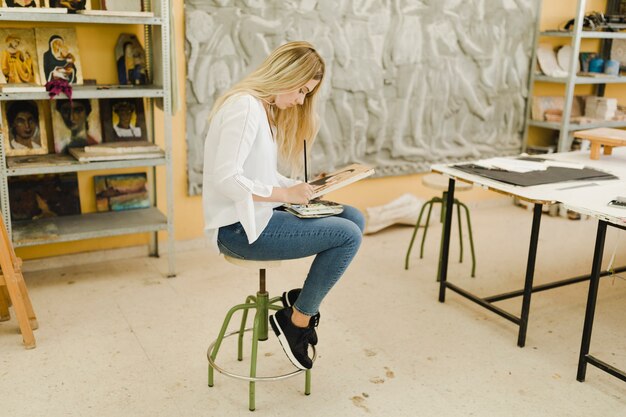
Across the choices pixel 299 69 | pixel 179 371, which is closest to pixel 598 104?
pixel 299 69

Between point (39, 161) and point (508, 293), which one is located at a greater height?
point (39, 161)

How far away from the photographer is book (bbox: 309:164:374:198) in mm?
2283

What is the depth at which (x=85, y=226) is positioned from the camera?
11.3ft

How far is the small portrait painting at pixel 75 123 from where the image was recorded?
3.48 meters

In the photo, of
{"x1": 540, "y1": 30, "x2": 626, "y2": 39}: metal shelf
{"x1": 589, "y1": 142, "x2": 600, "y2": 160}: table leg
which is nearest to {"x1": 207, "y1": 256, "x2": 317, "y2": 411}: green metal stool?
Answer: {"x1": 589, "y1": 142, "x2": 600, "y2": 160}: table leg

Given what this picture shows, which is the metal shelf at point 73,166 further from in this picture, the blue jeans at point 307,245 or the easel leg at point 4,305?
the blue jeans at point 307,245

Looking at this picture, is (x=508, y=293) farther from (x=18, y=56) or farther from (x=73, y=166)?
(x=18, y=56)

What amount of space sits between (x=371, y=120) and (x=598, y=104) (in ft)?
6.48

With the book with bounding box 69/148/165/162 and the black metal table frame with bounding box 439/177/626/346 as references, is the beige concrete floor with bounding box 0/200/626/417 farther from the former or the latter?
the book with bounding box 69/148/165/162

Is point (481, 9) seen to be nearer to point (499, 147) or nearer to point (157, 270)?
point (499, 147)

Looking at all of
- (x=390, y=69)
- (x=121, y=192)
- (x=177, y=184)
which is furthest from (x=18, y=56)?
(x=390, y=69)

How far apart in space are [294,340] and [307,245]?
1.15 feet

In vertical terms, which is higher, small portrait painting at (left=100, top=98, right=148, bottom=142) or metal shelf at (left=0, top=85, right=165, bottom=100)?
metal shelf at (left=0, top=85, right=165, bottom=100)

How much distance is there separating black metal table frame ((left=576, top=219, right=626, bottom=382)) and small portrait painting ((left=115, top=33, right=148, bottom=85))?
2441 mm
